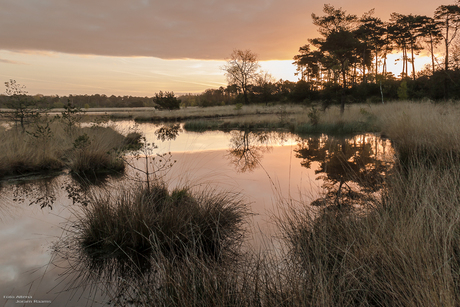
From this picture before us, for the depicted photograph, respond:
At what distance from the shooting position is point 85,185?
21.9 feet

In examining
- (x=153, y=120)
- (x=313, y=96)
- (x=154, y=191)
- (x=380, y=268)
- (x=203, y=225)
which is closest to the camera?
(x=380, y=268)

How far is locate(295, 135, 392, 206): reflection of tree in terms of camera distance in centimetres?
454

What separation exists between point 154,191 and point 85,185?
→ 3.03m

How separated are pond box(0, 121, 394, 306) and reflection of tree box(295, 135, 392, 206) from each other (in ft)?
0.07

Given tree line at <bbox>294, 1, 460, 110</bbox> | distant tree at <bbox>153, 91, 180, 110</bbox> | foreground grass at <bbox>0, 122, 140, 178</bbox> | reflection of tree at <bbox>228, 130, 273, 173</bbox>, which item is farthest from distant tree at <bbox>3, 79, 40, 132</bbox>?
distant tree at <bbox>153, 91, 180, 110</bbox>

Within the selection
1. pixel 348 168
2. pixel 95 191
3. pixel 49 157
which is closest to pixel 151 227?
pixel 95 191

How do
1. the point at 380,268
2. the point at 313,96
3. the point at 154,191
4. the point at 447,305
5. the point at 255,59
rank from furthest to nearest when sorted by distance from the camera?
the point at 255,59 < the point at 313,96 < the point at 154,191 < the point at 380,268 < the point at 447,305

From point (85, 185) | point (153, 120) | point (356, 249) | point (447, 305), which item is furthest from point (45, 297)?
point (153, 120)

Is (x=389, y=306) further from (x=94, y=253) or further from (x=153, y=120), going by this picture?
(x=153, y=120)

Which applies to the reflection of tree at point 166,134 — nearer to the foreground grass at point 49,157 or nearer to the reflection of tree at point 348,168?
the foreground grass at point 49,157

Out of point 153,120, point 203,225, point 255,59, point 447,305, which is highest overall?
point 255,59

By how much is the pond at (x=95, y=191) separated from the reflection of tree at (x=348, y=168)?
0.02m

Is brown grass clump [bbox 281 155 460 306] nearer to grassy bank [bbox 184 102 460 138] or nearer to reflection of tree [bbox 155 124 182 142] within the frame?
grassy bank [bbox 184 102 460 138]

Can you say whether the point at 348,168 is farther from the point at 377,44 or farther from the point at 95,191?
the point at 377,44
